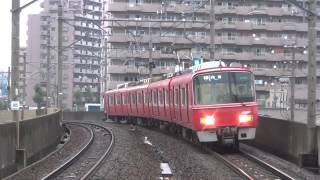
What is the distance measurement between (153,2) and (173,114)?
68.1m

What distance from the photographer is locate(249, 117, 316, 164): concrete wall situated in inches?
720

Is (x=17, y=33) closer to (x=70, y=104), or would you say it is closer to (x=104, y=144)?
(x=104, y=144)

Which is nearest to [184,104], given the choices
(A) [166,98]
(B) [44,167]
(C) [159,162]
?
(C) [159,162]

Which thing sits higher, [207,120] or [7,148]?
[207,120]

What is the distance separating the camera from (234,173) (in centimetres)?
1591

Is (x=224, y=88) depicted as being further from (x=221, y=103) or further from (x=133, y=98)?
(x=133, y=98)

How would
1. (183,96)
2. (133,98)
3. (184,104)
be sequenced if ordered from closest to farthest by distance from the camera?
(184,104), (183,96), (133,98)

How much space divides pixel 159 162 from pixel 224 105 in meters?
3.46

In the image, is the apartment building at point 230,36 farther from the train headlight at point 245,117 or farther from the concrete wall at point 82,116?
the train headlight at point 245,117

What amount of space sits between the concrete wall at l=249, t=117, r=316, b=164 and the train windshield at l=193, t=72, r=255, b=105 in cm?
148

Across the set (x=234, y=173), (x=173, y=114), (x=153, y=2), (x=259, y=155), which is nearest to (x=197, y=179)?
(x=234, y=173)

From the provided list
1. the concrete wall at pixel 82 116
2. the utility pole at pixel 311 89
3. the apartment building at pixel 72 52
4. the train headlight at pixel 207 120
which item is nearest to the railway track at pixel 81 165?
the train headlight at pixel 207 120

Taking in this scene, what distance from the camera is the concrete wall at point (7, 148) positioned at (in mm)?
15845

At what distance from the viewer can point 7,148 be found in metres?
16.5
